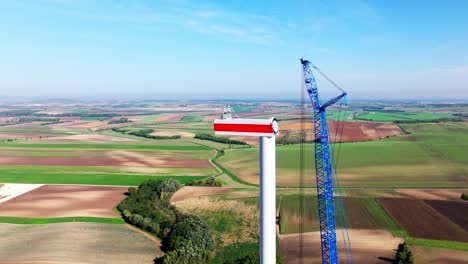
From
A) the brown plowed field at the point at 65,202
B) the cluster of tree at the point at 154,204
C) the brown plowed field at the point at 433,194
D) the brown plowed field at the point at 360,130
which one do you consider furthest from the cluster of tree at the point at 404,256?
the brown plowed field at the point at 360,130

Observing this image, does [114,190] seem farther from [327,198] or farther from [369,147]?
[369,147]

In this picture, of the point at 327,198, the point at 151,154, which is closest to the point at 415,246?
the point at 327,198

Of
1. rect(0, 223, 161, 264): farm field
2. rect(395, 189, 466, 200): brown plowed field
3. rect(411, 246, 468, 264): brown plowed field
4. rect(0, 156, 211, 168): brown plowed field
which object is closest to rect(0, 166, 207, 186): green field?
rect(0, 156, 211, 168): brown plowed field

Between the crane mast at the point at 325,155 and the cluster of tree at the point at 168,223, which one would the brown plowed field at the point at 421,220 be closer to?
the crane mast at the point at 325,155

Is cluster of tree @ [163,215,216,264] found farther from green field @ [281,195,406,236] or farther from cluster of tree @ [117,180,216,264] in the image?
green field @ [281,195,406,236]

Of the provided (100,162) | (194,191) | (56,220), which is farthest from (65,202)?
(100,162)

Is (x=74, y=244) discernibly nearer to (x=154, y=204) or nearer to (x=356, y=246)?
(x=154, y=204)
